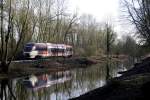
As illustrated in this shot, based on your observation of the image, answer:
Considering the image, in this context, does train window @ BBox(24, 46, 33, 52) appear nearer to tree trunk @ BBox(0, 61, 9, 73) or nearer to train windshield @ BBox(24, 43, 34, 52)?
train windshield @ BBox(24, 43, 34, 52)

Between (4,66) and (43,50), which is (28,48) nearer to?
(43,50)

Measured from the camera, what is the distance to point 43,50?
64312 mm

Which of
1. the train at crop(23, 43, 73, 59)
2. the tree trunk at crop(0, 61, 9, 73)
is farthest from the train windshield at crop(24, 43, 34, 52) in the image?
the tree trunk at crop(0, 61, 9, 73)

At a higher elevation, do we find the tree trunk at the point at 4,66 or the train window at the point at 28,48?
the train window at the point at 28,48

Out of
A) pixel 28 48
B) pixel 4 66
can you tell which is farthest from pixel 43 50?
pixel 4 66

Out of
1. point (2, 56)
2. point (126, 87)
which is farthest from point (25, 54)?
point (126, 87)

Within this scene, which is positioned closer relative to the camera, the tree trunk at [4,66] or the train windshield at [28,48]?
the tree trunk at [4,66]

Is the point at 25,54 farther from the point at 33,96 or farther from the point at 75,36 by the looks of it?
the point at 75,36

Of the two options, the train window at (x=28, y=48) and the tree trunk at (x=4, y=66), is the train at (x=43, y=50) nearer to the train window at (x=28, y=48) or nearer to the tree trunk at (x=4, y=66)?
the train window at (x=28, y=48)

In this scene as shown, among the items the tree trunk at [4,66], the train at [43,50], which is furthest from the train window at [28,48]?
the tree trunk at [4,66]

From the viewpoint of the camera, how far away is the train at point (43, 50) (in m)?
59.7

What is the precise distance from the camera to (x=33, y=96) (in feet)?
89.9

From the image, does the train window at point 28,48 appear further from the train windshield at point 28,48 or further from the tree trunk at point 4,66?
the tree trunk at point 4,66

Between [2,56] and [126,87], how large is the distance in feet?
99.7
